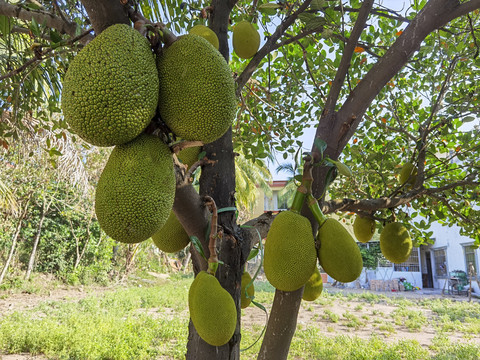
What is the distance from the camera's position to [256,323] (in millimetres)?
6344

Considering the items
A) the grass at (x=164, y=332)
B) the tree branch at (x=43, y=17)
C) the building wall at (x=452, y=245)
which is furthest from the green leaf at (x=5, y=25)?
the building wall at (x=452, y=245)

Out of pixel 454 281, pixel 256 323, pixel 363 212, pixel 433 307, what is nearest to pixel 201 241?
pixel 363 212

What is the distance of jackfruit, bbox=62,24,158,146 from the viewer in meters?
0.60

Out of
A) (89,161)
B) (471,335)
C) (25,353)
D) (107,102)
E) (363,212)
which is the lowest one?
(25,353)

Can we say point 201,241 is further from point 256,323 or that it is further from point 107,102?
point 256,323

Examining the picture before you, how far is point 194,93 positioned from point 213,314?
537mm

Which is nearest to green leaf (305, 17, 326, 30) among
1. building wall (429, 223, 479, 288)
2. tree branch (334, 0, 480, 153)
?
tree branch (334, 0, 480, 153)

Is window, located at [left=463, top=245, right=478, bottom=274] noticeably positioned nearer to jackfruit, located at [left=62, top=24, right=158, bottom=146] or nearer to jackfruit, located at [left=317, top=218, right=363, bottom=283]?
jackfruit, located at [left=317, top=218, right=363, bottom=283]

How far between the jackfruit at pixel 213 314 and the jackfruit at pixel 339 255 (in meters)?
0.35

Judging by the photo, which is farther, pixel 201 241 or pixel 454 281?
pixel 454 281

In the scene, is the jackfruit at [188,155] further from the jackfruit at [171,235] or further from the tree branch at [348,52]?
the tree branch at [348,52]

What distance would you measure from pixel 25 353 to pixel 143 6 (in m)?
4.21

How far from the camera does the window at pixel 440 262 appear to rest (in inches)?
550

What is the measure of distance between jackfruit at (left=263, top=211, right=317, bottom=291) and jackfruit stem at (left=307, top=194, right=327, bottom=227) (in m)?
0.09
